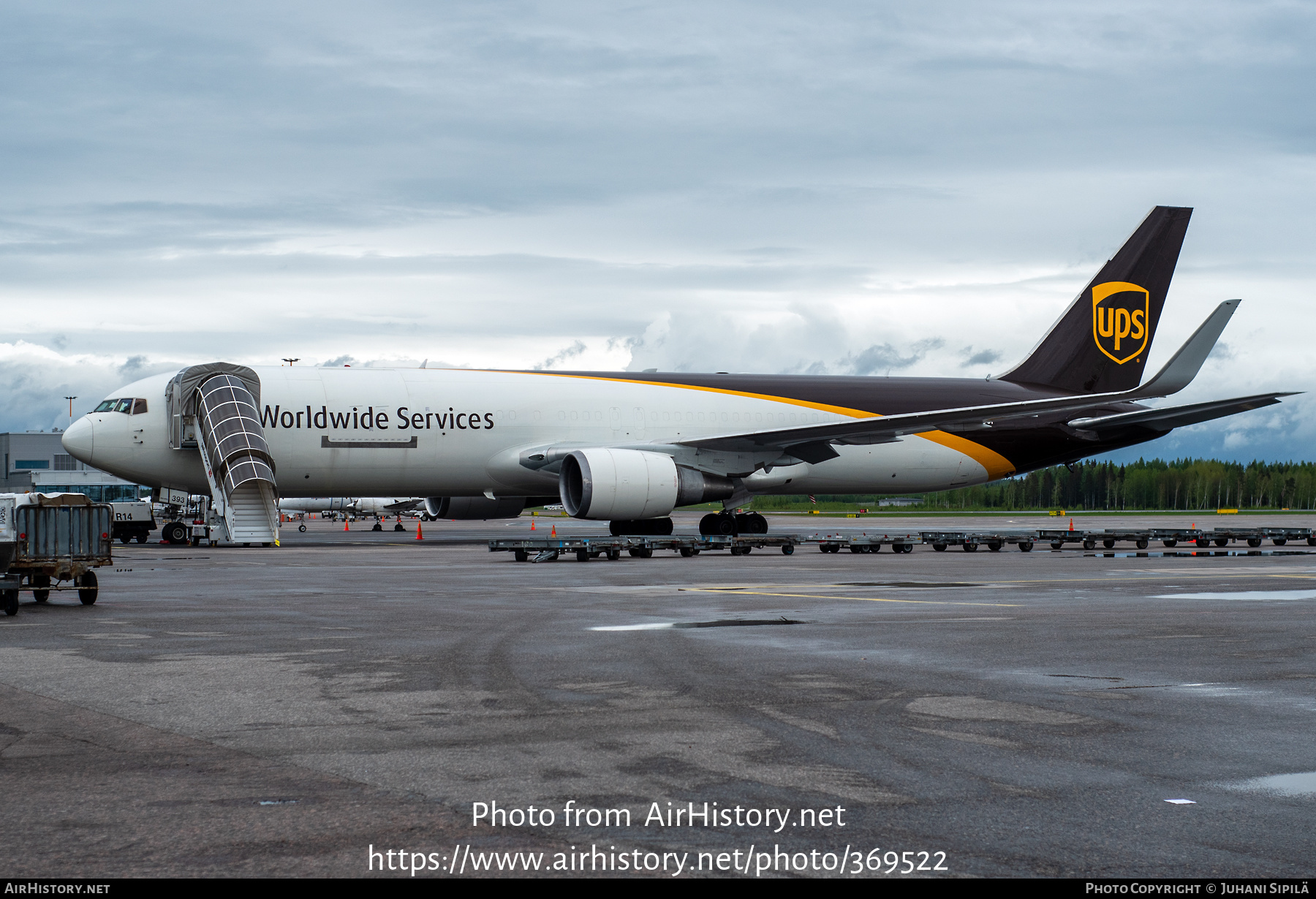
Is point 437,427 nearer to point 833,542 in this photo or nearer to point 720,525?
point 720,525

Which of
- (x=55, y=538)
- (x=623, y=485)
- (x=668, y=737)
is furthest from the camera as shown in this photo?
(x=623, y=485)

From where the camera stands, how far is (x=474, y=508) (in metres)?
39.7

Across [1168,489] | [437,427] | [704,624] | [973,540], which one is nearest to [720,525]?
[973,540]

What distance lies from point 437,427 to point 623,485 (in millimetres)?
5705

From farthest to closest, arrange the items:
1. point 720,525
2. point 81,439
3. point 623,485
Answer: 1. point 720,525
2. point 81,439
3. point 623,485

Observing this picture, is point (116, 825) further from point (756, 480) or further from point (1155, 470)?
point (1155, 470)

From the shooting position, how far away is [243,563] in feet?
84.9

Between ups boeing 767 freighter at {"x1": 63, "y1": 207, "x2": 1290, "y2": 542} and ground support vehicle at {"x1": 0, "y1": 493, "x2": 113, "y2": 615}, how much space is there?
13.4m

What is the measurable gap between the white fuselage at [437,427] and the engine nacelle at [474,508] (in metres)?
3.33

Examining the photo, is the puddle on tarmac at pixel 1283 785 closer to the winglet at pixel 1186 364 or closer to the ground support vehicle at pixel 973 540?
the ground support vehicle at pixel 973 540

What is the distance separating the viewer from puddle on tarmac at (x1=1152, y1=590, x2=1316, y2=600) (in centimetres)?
1744

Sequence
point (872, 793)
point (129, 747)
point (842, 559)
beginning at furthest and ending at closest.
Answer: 1. point (842, 559)
2. point (129, 747)
3. point (872, 793)

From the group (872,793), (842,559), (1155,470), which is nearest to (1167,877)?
(872,793)

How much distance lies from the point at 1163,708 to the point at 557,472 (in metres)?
25.9
